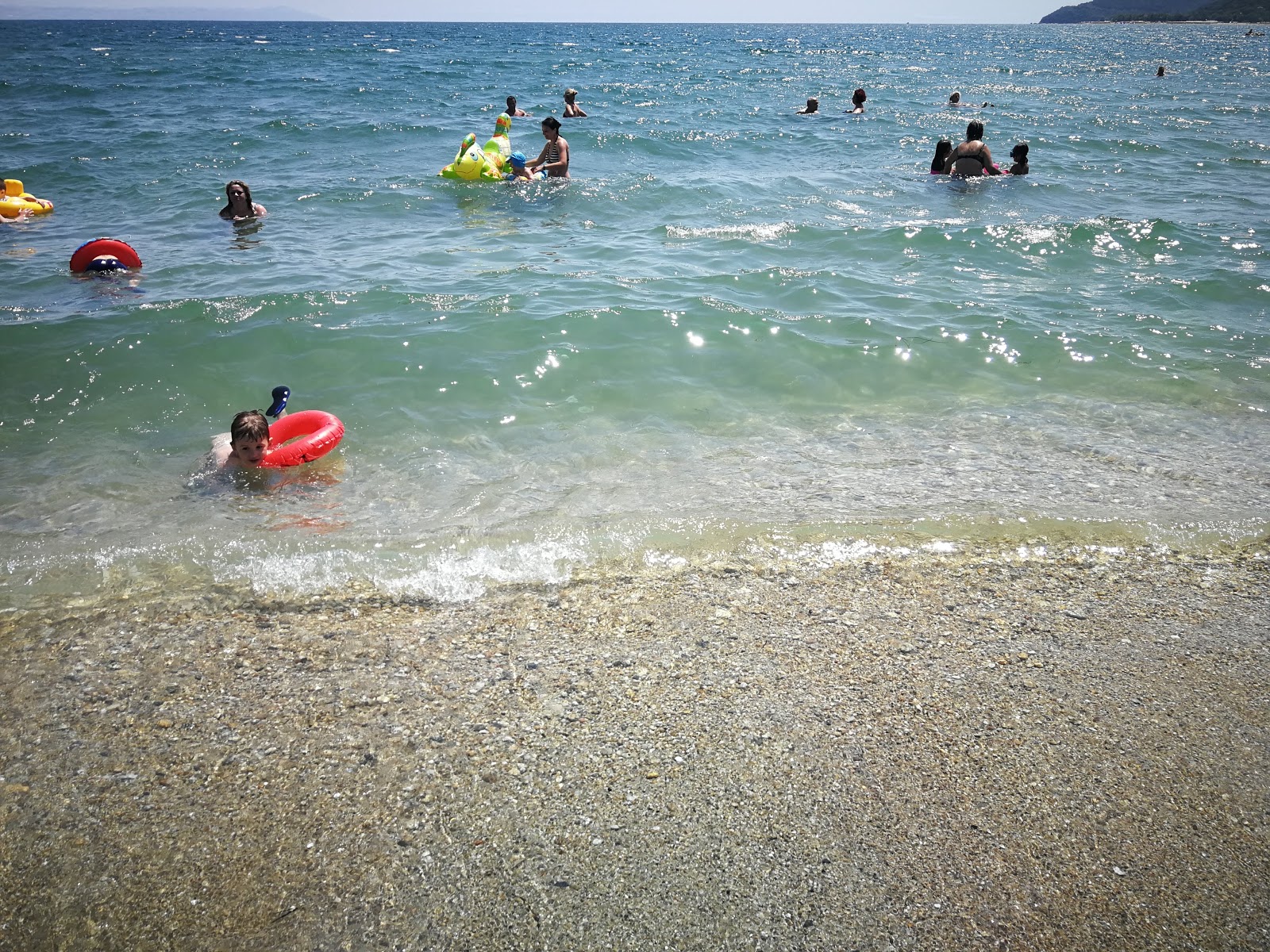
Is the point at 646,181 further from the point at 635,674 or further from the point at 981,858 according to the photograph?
the point at 981,858

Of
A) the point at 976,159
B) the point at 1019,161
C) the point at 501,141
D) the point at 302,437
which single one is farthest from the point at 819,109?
the point at 302,437

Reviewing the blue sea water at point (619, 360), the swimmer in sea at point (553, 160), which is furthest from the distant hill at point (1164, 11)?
the swimmer in sea at point (553, 160)

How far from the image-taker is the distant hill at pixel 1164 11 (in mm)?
107312

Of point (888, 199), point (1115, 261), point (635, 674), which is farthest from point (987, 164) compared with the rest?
point (635, 674)

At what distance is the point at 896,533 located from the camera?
176 inches

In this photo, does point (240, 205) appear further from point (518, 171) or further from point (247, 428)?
point (247, 428)

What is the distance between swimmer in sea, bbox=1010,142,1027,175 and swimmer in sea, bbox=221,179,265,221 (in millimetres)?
12243

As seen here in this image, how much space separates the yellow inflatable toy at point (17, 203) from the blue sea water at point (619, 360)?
11.5 inches

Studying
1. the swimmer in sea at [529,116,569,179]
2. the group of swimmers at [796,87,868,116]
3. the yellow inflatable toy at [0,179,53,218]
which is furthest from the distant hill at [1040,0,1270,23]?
the yellow inflatable toy at [0,179,53,218]

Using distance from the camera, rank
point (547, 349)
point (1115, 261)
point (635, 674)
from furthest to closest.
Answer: point (1115, 261), point (547, 349), point (635, 674)

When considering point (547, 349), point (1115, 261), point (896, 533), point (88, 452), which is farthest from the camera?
point (1115, 261)

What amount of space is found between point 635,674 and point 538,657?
1.47ft

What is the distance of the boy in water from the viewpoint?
4.99 m

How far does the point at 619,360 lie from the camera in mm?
6863
